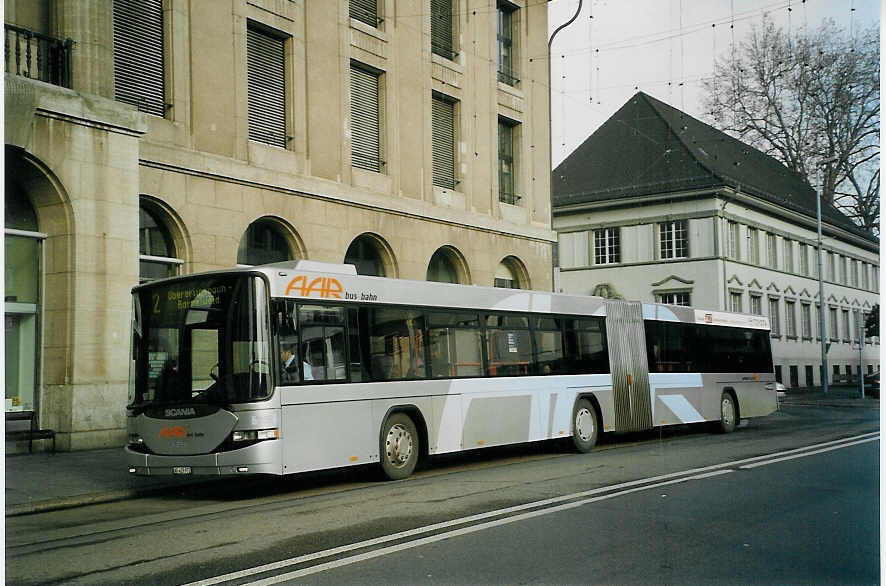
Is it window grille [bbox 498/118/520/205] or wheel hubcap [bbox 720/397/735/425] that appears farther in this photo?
window grille [bbox 498/118/520/205]

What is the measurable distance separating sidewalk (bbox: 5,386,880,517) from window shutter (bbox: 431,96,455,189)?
42.0 ft

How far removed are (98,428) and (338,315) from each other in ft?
19.4

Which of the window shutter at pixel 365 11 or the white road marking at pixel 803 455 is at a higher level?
the window shutter at pixel 365 11

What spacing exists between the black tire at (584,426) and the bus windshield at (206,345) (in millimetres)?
7542

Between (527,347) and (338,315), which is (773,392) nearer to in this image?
(527,347)

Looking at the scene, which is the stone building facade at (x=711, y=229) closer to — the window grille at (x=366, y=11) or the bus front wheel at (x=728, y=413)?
the bus front wheel at (x=728, y=413)

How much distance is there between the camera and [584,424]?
18.4 metres

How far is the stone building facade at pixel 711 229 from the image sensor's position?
1161 centimetres

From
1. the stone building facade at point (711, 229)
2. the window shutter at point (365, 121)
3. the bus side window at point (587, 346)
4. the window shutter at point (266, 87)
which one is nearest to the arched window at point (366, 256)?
the window shutter at point (365, 121)

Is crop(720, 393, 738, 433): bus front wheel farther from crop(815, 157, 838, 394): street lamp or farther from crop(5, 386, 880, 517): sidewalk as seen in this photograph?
crop(815, 157, 838, 394): street lamp

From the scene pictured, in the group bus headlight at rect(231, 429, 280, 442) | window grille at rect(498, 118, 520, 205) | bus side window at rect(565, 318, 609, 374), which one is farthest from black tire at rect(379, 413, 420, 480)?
window grille at rect(498, 118, 520, 205)

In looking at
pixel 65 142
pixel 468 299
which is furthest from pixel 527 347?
pixel 65 142

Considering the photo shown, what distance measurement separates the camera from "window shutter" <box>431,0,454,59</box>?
83.9ft

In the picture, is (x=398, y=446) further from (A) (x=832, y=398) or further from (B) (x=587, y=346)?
(A) (x=832, y=398)
